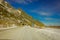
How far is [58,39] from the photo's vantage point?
9984 mm

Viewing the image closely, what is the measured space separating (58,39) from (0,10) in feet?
236

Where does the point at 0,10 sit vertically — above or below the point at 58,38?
above

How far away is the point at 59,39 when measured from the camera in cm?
1005

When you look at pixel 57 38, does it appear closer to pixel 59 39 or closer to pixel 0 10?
pixel 59 39

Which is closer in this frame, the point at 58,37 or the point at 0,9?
the point at 58,37

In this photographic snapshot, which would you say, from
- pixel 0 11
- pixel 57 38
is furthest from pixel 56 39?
pixel 0 11

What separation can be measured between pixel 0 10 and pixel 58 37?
71466mm

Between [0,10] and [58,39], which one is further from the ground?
[0,10]

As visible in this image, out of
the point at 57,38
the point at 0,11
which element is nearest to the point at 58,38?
the point at 57,38

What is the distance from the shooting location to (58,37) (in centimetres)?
1043

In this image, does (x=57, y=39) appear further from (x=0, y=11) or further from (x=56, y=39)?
(x=0, y=11)

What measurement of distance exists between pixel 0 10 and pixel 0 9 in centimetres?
313

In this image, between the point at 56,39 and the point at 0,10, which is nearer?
the point at 56,39

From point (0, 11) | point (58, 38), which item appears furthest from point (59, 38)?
point (0, 11)
